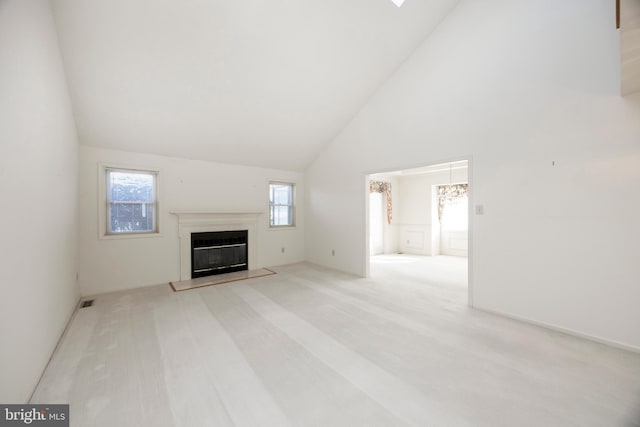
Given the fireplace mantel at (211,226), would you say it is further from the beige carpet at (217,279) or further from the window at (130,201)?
the window at (130,201)

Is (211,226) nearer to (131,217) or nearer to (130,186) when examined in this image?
(131,217)

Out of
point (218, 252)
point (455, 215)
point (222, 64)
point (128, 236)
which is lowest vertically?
point (218, 252)

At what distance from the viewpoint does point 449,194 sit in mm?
7262

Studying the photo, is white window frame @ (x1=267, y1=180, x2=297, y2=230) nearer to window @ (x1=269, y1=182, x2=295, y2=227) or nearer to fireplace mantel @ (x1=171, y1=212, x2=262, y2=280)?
window @ (x1=269, y1=182, x2=295, y2=227)

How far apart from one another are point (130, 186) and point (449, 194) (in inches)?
305

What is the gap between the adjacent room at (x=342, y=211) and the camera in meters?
1.61

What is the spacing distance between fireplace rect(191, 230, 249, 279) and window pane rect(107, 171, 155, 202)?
1.07m

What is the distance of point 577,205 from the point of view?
246cm

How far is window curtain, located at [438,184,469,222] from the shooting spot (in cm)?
699

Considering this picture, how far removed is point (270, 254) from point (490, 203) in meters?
4.37

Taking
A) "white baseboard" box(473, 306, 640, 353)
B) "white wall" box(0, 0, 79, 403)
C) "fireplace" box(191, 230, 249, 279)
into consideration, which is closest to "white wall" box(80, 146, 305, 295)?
"fireplace" box(191, 230, 249, 279)

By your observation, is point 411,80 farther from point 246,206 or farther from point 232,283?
point 232,283

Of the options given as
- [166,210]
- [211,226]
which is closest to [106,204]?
[166,210]

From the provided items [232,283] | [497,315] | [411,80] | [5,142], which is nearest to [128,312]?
[232,283]
